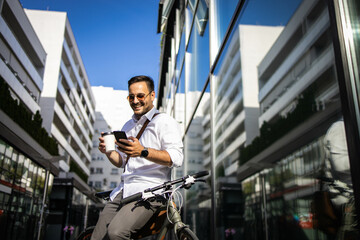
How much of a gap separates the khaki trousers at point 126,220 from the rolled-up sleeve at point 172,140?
0.32 metres

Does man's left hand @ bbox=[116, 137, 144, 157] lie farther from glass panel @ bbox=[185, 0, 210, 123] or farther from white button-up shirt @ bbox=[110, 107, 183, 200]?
glass panel @ bbox=[185, 0, 210, 123]

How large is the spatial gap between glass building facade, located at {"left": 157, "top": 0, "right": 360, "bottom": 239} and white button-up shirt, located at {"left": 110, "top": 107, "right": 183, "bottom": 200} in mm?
737

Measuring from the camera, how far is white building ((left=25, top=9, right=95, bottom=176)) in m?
34.8

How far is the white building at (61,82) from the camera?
3478cm

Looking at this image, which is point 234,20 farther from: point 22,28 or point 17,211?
point 22,28

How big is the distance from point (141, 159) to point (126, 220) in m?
0.43

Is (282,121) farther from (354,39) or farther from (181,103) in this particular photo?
(181,103)

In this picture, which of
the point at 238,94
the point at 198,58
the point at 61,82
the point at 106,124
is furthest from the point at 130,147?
the point at 106,124

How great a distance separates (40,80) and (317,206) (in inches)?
1224

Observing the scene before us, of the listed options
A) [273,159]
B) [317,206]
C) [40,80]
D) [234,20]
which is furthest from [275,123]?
[40,80]

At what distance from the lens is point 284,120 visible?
2.37 metres

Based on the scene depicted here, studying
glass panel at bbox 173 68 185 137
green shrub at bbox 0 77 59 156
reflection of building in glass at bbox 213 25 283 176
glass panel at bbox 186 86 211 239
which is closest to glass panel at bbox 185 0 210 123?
glass panel at bbox 186 86 211 239

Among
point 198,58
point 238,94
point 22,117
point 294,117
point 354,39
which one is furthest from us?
point 22,117

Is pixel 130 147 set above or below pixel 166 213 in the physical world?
above
